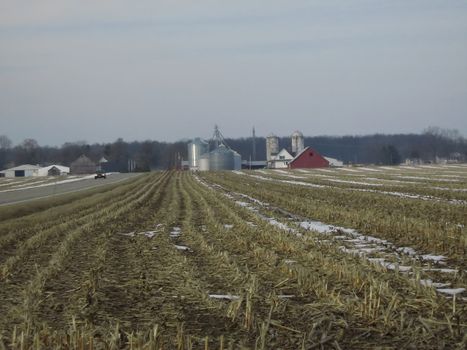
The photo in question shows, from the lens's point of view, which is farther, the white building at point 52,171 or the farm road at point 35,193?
the white building at point 52,171

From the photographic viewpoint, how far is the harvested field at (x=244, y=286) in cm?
642

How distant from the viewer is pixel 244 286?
926cm

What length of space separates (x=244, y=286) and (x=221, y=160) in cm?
11194

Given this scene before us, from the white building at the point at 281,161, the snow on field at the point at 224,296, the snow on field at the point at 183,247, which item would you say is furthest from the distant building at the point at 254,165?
the snow on field at the point at 224,296

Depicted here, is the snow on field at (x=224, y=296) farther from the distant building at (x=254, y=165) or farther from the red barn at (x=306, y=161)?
the distant building at (x=254, y=165)

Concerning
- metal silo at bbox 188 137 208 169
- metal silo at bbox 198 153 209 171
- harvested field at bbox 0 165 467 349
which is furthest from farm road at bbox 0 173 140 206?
metal silo at bbox 188 137 208 169

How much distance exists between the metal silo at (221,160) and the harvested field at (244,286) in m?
102

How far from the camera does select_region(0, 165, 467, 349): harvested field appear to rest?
253 inches

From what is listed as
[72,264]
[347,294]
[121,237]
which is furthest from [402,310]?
[121,237]

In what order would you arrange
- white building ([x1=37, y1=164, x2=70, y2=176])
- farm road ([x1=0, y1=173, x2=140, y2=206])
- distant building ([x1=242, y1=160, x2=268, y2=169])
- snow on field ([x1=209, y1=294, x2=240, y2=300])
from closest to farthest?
snow on field ([x1=209, y1=294, x2=240, y2=300]) → farm road ([x1=0, y1=173, x2=140, y2=206]) → distant building ([x1=242, y1=160, x2=268, y2=169]) → white building ([x1=37, y1=164, x2=70, y2=176])

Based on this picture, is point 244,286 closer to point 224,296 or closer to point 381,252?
point 224,296

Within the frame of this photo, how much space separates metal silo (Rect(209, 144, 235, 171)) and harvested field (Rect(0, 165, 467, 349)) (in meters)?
102

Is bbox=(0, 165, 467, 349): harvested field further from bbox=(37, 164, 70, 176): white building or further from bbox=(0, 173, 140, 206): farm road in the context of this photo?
bbox=(37, 164, 70, 176): white building

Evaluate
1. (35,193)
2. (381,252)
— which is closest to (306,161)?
(35,193)
